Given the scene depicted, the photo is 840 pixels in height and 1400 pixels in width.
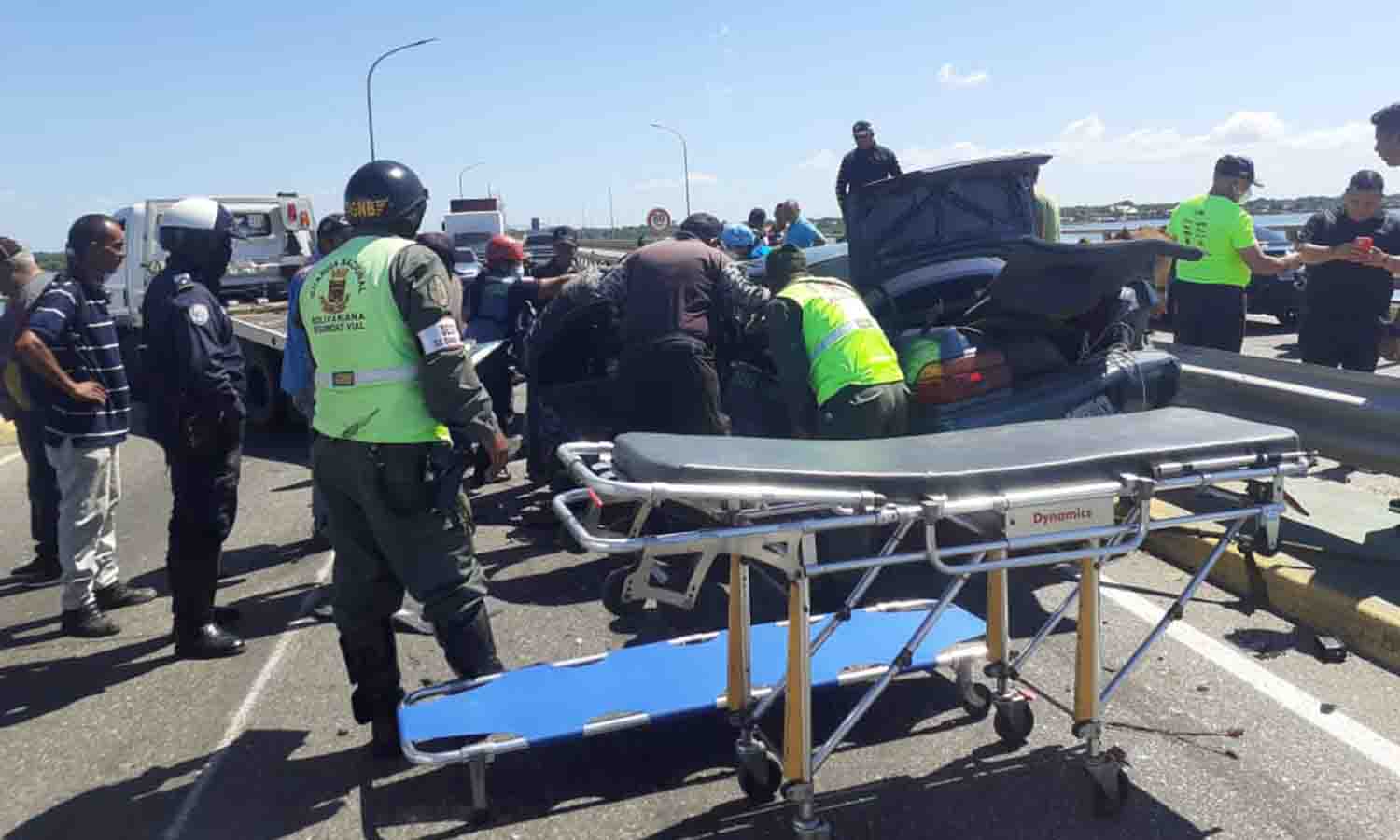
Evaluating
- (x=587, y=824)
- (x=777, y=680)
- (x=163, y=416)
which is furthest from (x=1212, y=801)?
(x=163, y=416)

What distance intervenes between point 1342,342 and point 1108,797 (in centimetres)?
454

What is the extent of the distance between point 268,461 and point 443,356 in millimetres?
6489

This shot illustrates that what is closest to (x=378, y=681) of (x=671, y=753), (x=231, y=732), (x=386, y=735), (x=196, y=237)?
(x=386, y=735)

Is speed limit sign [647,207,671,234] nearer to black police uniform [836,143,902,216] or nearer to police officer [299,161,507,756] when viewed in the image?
black police uniform [836,143,902,216]

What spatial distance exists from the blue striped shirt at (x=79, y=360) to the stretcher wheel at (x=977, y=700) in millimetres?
4003

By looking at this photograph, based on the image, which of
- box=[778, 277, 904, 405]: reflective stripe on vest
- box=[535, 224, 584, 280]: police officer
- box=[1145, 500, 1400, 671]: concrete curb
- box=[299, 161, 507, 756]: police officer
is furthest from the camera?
box=[535, 224, 584, 280]: police officer

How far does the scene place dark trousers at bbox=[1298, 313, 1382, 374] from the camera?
635 centimetres

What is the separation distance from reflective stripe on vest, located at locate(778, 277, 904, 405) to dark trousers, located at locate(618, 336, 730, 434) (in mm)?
829

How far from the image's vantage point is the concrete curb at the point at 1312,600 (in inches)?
165

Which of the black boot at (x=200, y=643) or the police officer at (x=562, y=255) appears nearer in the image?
the black boot at (x=200, y=643)

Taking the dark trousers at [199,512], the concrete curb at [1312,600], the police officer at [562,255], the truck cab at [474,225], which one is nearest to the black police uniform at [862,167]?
the police officer at [562,255]

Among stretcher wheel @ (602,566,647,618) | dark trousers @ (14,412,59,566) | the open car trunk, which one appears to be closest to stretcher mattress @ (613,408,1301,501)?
stretcher wheel @ (602,566,647,618)

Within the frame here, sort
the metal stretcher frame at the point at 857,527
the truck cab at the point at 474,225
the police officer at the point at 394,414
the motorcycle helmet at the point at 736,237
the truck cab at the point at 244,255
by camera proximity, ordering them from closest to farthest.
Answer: the metal stretcher frame at the point at 857,527 → the police officer at the point at 394,414 → the motorcycle helmet at the point at 736,237 → the truck cab at the point at 244,255 → the truck cab at the point at 474,225

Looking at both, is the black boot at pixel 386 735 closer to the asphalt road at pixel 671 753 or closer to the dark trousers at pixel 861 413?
the asphalt road at pixel 671 753
